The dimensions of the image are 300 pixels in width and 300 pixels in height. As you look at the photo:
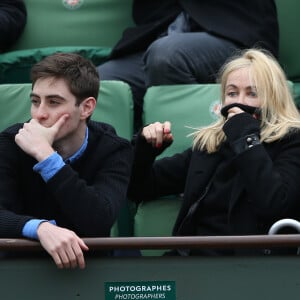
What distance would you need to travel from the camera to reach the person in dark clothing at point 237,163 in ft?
9.02

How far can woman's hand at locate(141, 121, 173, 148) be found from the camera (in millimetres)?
3020

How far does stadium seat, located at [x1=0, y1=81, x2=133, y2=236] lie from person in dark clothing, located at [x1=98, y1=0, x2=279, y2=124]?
0.81 ft

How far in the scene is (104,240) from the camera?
230 centimetres

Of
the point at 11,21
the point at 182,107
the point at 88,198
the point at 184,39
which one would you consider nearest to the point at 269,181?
the point at 88,198

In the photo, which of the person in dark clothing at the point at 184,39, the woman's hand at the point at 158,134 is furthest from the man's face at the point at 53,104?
the person in dark clothing at the point at 184,39

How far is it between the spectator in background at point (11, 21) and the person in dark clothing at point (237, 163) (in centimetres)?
128

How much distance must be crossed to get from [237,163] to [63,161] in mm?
532

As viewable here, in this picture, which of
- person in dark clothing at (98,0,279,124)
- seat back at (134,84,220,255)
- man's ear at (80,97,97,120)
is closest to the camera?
man's ear at (80,97,97,120)

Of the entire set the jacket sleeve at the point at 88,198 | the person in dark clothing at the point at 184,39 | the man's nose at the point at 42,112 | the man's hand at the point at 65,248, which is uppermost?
the person in dark clothing at the point at 184,39

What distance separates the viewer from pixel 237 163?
9.18 ft

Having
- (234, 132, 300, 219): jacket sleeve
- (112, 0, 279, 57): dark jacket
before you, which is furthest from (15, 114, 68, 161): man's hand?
(112, 0, 279, 57): dark jacket

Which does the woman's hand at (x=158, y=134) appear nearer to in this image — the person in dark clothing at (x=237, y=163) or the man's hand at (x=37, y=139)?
the person in dark clothing at (x=237, y=163)

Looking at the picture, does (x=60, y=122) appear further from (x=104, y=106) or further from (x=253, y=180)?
(x=104, y=106)

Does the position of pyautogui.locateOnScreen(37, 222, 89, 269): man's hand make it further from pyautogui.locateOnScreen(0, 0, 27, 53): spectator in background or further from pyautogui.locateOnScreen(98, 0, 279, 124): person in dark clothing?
pyautogui.locateOnScreen(0, 0, 27, 53): spectator in background
